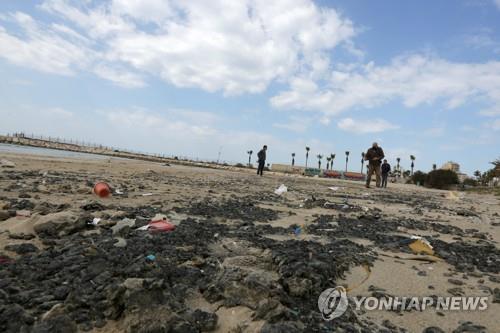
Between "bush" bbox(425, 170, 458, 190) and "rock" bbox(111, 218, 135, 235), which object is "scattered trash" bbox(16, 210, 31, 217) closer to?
"rock" bbox(111, 218, 135, 235)

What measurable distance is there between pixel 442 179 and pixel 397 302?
37851 millimetres

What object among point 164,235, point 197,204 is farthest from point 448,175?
point 164,235

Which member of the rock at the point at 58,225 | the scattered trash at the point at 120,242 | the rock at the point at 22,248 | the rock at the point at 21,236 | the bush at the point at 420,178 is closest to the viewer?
the rock at the point at 22,248

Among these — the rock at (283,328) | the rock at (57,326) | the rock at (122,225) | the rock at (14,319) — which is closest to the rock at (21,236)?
the rock at (122,225)

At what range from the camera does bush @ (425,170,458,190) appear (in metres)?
36.3

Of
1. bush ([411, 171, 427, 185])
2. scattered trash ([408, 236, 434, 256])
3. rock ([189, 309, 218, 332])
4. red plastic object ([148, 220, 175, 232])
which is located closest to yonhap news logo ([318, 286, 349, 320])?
rock ([189, 309, 218, 332])

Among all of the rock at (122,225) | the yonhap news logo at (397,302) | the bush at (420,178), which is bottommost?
the yonhap news logo at (397,302)

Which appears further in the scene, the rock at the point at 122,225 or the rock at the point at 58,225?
the rock at the point at 122,225

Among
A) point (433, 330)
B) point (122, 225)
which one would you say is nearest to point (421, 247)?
point (433, 330)

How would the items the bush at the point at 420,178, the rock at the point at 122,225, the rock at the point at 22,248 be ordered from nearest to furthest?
1. the rock at the point at 22,248
2. the rock at the point at 122,225
3. the bush at the point at 420,178

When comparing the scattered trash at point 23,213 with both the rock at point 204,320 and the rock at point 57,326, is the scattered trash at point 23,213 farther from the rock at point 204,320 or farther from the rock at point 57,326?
the rock at point 204,320

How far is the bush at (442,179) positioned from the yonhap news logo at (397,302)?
3726 centimetres

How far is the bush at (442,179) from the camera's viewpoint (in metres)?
36.3

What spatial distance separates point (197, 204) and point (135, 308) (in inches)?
193
